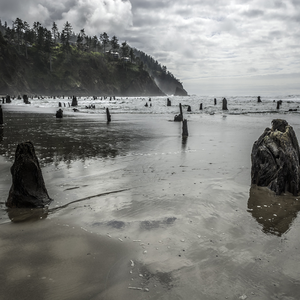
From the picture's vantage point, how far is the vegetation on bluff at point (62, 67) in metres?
79.5

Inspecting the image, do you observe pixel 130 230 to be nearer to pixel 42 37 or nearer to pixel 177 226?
pixel 177 226

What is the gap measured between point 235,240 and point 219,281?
33.8 inches

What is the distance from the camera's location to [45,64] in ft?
334

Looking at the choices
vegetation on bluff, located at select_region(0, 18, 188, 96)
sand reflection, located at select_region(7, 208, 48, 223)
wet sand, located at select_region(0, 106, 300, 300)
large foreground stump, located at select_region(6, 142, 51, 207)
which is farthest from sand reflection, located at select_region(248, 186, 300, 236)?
vegetation on bluff, located at select_region(0, 18, 188, 96)

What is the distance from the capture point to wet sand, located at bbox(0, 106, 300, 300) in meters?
2.56

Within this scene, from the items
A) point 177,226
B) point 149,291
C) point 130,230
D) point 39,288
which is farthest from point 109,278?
point 177,226

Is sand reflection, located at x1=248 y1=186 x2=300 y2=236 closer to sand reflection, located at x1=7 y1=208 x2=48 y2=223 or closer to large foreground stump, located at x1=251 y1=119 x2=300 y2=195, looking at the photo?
large foreground stump, located at x1=251 y1=119 x2=300 y2=195

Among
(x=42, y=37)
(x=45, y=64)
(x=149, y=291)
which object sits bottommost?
(x=149, y=291)

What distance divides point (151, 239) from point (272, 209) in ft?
7.54

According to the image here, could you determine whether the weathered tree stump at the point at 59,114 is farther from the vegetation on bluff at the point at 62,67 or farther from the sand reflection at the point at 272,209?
the vegetation on bluff at the point at 62,67

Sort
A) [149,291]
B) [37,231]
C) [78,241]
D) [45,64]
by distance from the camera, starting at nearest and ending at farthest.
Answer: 1. [149,291]
2. [78,241]
3. [37,231]
4. [45,64]

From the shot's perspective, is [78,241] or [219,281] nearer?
[219,281]

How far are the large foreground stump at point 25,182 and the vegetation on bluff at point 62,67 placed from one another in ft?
260

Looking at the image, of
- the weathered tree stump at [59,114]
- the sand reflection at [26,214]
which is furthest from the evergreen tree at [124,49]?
the sand reflection at [26,214]
